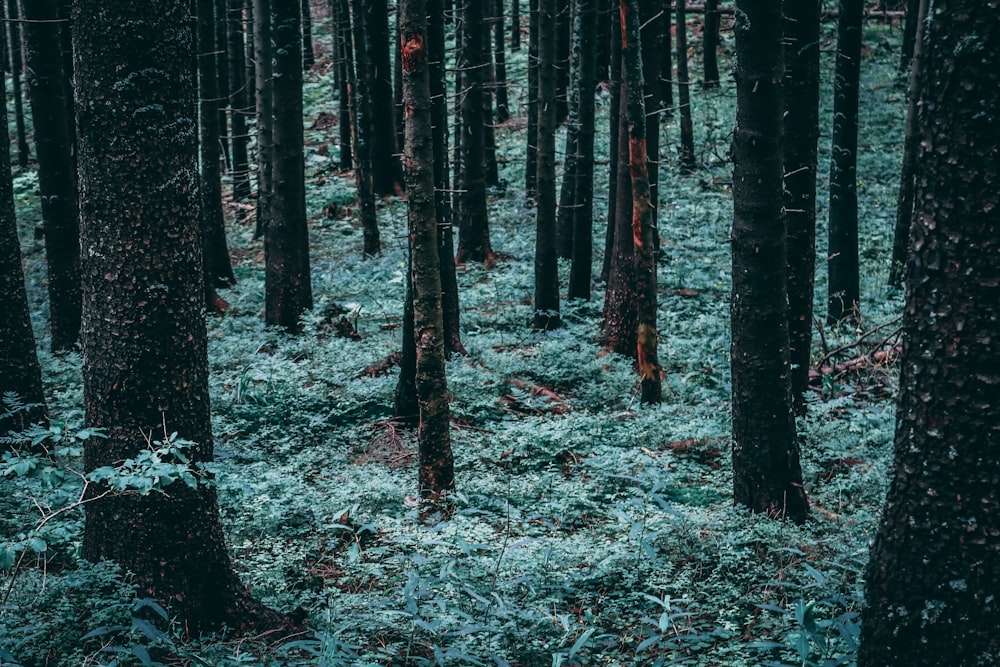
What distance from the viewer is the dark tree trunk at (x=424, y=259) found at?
21.6 ft

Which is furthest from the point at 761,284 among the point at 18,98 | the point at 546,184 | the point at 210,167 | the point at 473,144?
the point at 18,98

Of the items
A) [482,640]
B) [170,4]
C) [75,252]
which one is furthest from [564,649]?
[75,252]

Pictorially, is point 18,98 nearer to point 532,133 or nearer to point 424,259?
point 532,133

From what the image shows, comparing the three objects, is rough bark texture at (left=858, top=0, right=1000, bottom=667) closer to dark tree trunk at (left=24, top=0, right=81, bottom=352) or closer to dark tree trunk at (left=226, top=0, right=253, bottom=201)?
dark tree trunk at (left=24, top=0, right=81, bottom=352)

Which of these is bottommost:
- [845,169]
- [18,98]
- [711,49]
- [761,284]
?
[761,284]

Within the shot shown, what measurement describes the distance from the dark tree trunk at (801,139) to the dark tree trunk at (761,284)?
190 cm

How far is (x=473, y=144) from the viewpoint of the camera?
14672 millimetres

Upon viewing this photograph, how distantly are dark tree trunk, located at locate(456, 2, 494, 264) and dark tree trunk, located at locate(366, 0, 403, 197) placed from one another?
2.68m

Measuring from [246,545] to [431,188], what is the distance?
3.38 meters

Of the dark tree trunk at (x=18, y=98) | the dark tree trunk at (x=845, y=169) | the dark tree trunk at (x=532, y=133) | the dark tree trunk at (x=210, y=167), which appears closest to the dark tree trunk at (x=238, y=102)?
the dark tree trunk at (x=210, y=167)

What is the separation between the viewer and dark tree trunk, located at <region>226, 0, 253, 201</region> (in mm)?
24672

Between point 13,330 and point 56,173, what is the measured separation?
17.4 ft

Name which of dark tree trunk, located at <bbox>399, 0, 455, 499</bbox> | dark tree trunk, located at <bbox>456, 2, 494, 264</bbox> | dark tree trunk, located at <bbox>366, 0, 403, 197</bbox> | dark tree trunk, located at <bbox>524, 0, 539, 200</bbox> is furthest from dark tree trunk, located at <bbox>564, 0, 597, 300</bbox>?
dark tree trunk, located at <bbox>399, 0, 455, 499</bbox>

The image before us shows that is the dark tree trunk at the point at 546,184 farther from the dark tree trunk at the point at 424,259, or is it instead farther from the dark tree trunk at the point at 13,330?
the dark tree trunk at the point at 13,330
